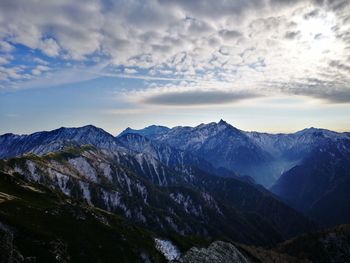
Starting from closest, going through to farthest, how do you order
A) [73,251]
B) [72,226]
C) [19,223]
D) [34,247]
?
[34,247]
[19,223]
[73,251]
[72,226]

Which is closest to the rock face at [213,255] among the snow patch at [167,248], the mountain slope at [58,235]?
the mountain slope at [58,235]

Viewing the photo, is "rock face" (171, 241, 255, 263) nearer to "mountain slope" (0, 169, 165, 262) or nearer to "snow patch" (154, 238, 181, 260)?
"mountain slope" (0, 169, 165, 262)

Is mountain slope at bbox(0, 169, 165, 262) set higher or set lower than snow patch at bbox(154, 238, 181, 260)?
higher

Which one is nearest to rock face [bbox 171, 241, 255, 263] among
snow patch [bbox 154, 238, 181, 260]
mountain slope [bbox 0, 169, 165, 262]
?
mountain slope [bbox 0, 169, 165, 262]

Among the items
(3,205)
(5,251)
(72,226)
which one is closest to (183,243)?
(72,226)

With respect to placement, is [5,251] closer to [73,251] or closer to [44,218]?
[73,251]

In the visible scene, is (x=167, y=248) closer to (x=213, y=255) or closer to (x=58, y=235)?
(x=213, y=255)

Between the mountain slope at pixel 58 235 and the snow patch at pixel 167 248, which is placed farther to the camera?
the snow patch at pixel 167 248

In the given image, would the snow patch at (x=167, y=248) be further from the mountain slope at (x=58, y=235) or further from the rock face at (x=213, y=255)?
the rock face at (x=213, y=255)

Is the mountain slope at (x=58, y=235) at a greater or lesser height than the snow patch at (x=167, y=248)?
greater
